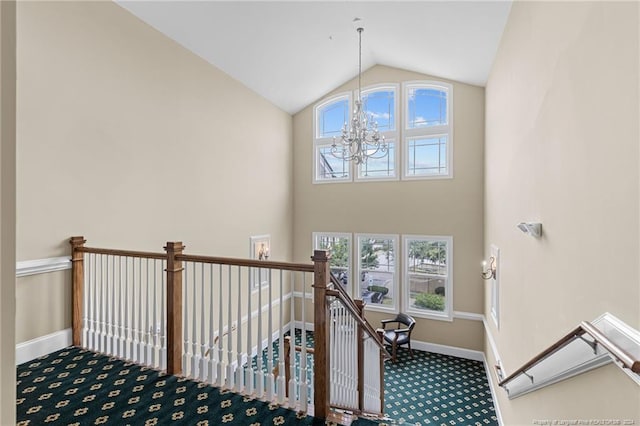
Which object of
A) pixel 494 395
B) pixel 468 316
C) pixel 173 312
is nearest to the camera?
pixel 173 312

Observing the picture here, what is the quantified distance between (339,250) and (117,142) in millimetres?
5110

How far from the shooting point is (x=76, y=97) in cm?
332

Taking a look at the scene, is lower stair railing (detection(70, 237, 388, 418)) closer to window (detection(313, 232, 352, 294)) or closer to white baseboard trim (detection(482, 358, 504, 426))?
white baseboard trim (detection(482, 358, 504, 426))

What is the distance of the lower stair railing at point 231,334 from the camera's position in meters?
2.31

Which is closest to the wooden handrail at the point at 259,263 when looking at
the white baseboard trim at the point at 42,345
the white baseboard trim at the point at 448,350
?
the white baseboard trim at the point at 42,345

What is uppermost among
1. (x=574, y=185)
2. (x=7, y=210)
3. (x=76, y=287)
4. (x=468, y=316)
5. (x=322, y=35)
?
(x=322, y=35)

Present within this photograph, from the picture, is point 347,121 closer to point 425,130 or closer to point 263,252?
point 425,130

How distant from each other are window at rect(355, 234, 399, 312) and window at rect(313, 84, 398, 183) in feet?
4.82

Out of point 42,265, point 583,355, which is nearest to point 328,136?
point 42,265

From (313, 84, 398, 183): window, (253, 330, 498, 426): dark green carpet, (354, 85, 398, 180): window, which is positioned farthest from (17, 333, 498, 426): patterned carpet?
(354, 85, 398, 180): window

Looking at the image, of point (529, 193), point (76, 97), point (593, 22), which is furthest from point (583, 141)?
point (76, 97)

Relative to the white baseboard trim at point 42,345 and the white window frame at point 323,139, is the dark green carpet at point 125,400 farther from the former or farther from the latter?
the white window frame at point 323,139

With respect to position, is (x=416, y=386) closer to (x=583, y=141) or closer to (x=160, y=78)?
(x=583, y=141)

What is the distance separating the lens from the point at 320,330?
2.29 m
